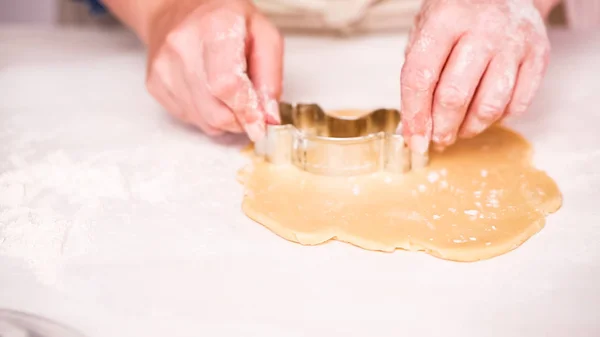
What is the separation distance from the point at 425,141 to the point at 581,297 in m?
0.35

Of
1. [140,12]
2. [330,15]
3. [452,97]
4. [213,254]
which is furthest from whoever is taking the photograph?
[330,15]

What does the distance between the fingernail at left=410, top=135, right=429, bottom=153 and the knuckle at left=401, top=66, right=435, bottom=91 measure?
9 centimetres

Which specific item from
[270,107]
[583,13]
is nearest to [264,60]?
[270,107]

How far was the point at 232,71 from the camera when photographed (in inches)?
39.6

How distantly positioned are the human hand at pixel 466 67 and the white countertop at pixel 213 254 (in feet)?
0.60

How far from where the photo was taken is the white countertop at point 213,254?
2.32ft

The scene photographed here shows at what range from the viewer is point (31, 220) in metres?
0.90

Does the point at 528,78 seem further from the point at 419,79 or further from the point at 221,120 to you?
the point at 221,120

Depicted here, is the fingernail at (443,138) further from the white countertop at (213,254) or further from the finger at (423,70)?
the white countertop at (213,254)

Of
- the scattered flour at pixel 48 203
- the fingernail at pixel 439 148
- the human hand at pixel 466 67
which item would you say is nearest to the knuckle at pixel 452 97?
the human hand at pixel 466 67

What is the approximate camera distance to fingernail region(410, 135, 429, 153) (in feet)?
3.18

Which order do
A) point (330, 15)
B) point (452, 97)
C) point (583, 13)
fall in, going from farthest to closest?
point (583, 13), point (330, 15), point (452, 97)

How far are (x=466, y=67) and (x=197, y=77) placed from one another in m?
0.46

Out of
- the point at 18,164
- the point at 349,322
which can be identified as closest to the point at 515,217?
the point at 349,322
